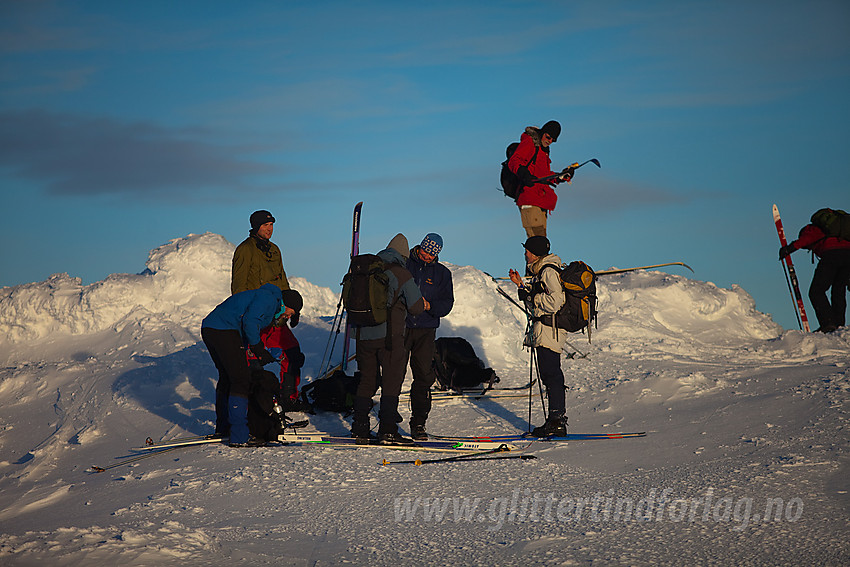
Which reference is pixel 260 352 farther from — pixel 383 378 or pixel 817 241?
pixel 817 241

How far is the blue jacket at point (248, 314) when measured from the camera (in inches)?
290

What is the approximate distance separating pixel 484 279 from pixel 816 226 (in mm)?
7126

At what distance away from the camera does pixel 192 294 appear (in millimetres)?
19688

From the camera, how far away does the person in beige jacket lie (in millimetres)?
7609

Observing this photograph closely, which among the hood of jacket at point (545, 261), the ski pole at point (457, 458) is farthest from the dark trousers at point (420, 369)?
the hood of jacket at point (545, 261)

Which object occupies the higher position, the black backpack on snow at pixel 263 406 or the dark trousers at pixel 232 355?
the dark trousers at pixel 232 355

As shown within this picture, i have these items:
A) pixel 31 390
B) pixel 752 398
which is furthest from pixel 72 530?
pixel 31 390

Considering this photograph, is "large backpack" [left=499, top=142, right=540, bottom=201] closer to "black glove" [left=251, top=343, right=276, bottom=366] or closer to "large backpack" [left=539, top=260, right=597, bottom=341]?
"large backpack" [left=539, top=260, right=597, bottom=341]

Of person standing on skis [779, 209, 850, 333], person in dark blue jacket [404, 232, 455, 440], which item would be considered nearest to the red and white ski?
Answer: person standing on skis [779, 209, 850, 333]

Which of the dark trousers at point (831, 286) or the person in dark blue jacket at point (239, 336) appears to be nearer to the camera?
the person in dark blue jacket at point (239, 336)

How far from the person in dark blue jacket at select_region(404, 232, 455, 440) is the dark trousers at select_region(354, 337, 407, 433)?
33 cm

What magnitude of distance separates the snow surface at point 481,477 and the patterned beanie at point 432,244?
215 centimetres

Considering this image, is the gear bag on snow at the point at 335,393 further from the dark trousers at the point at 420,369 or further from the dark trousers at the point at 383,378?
the dark trousers at the point at 383,378

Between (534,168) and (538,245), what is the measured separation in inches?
112
